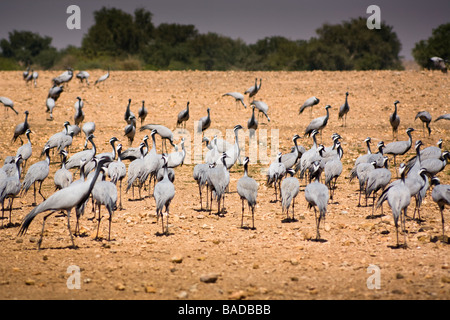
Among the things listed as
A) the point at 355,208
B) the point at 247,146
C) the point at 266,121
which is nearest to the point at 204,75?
the point at 266,121

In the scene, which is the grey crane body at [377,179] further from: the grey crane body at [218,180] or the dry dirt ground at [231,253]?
the grey crane body at [218,180]

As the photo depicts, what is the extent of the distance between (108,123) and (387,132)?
10927mm

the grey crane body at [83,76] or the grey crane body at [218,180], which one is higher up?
the grey crane body at [83,76]

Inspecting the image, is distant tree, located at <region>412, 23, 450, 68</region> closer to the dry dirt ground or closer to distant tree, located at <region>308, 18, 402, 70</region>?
distant tree, located at <region>308, 18, 402, 70</region>

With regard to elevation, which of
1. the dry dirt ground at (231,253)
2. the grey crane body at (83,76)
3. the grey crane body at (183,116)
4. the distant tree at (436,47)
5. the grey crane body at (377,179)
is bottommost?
the dry dirt ground at (231,253)

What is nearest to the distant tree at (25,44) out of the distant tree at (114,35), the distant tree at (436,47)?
Result: the distant tree at (114,35)

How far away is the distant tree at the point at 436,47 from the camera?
127 ft

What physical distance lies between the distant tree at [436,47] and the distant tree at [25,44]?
39718 millimetres

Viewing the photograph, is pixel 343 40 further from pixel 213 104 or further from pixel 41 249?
pixel 41 249

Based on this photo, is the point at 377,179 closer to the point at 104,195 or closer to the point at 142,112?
the point at 104,195

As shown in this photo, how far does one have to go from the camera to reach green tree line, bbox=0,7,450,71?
1699 inches

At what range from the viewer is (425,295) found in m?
6.60

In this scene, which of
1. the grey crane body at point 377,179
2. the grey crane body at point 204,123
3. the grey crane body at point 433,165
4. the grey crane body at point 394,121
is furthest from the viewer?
the grey crane body at point 204,123

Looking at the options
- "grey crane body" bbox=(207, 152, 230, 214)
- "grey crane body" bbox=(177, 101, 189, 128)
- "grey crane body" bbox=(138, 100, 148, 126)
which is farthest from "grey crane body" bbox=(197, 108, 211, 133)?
"grey crane body" bbox=(207, 152, 230, 214)
